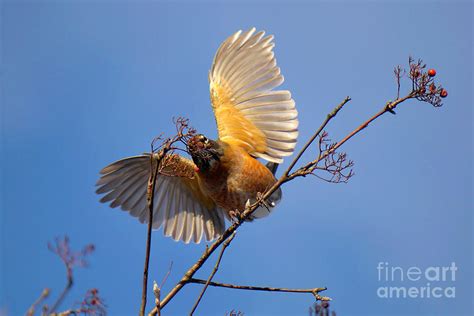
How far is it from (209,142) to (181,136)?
8.07ft

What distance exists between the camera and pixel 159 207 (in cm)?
585

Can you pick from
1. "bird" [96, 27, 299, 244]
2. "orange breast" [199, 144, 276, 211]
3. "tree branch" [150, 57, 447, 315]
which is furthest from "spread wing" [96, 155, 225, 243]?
"tree branch" [150, 57, 447, 315]

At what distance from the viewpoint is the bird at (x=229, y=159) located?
4.99 m

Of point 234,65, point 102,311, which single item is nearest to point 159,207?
point 234,65

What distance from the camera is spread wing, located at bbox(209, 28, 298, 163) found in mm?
5148

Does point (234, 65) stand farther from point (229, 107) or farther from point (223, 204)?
point (223, 204)

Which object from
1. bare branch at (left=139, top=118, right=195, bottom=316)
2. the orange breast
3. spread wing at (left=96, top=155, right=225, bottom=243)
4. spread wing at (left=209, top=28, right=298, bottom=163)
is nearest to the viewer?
bare branch at (left=139, top=118, right=195, bottom=316)

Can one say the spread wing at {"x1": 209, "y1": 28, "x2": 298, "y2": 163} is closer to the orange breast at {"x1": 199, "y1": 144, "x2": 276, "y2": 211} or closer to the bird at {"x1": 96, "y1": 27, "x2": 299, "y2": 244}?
the bird at {"x1": 96, "y1": 27, "x2": 299, "y2": 244}

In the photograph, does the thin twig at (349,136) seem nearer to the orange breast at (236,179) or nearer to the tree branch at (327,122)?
the tree branch at (327,122)

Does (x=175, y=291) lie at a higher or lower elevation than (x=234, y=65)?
lower

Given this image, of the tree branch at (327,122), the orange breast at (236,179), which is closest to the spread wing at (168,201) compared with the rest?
the orange breast at (236,179)

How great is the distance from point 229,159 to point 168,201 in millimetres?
1140

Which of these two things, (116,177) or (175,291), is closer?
(175,291)

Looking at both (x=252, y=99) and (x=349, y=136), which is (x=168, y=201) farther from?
(x=349, y=136)
